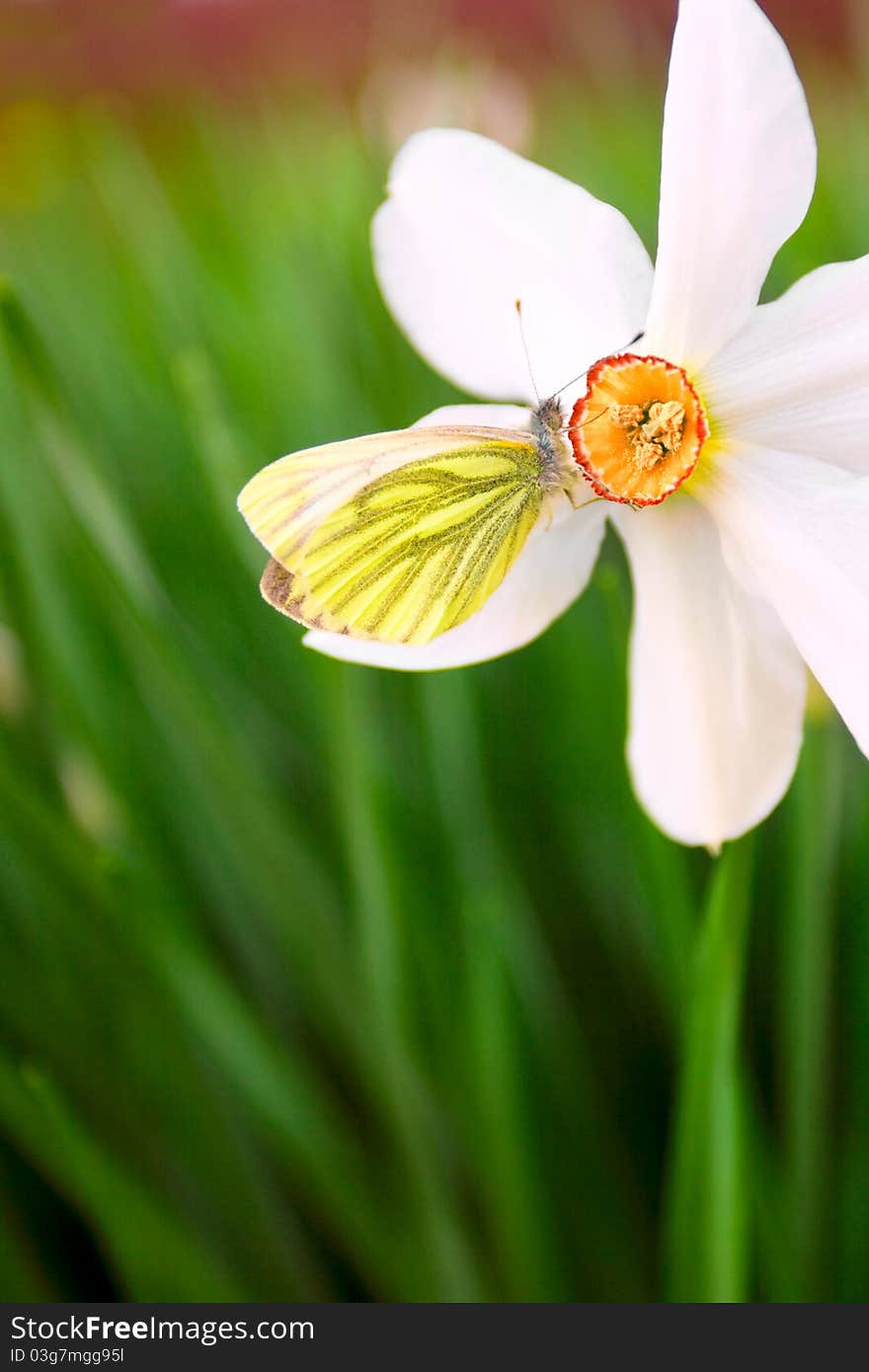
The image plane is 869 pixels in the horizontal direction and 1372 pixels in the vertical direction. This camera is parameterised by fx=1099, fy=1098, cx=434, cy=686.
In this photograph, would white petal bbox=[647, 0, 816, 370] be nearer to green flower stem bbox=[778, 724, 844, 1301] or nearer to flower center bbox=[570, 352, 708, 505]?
flower center bbox=[570, 352, 708, 505]

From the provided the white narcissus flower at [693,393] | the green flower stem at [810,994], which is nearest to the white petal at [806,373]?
the white narcissus flower at [693,393]

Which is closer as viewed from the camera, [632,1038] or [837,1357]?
[837,1357]

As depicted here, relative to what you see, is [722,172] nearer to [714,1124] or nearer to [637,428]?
[637,428]

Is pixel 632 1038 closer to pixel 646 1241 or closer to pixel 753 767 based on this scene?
pixel 646 1241

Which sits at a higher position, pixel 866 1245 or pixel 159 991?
pixel 159 991

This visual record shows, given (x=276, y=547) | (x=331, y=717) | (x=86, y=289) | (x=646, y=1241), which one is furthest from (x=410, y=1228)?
(x=86, y=289)

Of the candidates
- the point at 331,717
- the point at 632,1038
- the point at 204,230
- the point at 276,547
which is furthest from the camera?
the point at 204,230
